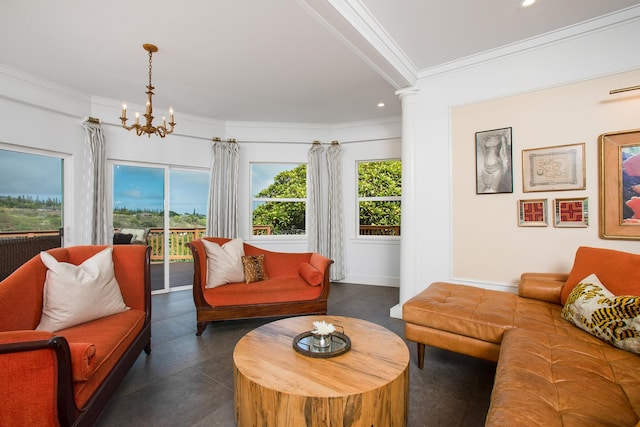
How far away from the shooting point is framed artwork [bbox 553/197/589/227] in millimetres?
2516

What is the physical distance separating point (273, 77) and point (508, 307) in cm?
322

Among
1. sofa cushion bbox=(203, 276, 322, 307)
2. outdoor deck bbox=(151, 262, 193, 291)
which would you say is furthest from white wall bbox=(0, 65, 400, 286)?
sofa cushion bbox=(203, 276, 322, 307)

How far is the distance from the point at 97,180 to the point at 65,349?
3.47 m

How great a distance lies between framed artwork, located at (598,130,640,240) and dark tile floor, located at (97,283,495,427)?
152cm

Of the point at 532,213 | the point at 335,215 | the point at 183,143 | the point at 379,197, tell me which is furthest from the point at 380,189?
the point at 183,143

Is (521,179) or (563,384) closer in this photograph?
(563,384)

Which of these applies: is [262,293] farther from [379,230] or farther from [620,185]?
[620,185]

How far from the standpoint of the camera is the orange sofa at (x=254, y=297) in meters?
2.91

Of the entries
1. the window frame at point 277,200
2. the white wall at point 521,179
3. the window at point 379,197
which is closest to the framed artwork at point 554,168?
the white wall at point 521,179

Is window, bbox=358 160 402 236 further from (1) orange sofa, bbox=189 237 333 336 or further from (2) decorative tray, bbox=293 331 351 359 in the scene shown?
(2) decorative tray, bbox=293 331 351 359

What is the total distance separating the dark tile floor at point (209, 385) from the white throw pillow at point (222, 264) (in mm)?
506

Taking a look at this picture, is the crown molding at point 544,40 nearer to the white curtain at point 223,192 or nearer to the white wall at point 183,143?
the white wall at point 183,143

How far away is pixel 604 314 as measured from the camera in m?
1.64

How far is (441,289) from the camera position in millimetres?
2598
